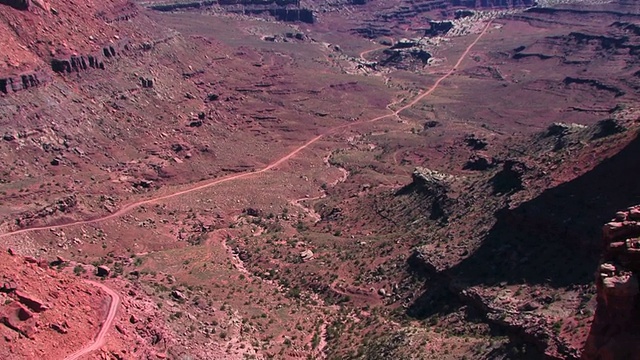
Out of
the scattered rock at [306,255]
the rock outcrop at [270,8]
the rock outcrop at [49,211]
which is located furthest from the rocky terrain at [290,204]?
the rock outcrop at [270,8]

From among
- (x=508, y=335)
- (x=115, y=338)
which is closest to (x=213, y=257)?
(x=115, y=338)

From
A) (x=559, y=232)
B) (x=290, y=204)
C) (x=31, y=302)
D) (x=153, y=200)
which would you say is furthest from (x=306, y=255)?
(x=31, y=302)

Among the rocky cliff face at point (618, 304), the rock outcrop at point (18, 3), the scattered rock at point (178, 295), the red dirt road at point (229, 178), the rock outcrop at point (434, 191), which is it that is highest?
the rock outcrop at point (18, 3)

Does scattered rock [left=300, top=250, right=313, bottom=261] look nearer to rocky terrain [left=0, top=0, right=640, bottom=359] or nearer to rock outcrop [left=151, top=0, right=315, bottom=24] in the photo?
rocky terrain [left=0, top=0, right=640, bottom=359]

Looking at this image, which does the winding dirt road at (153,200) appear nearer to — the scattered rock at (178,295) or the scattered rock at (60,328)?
the scattered rock at (60,328)

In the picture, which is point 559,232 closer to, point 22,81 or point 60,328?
point 60,328

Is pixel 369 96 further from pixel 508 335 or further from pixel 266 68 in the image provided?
pixel 508 335

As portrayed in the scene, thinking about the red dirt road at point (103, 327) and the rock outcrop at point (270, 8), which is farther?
the rock outcrop at point (270, 8)
